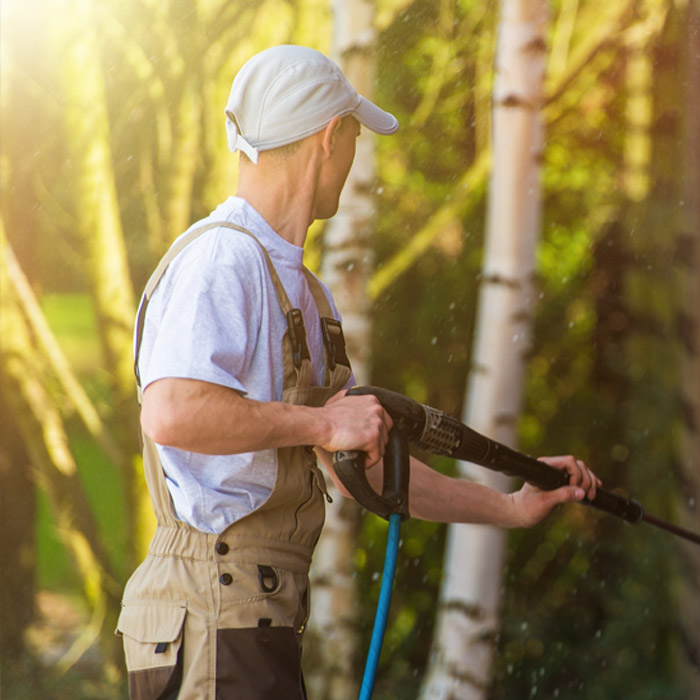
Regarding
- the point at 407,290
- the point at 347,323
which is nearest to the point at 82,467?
the point at 347,323

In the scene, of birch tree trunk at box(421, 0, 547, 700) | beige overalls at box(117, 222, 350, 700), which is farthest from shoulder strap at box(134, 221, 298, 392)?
birch tree trunk at box(421, 0, 547, 700)

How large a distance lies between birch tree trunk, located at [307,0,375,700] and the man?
5.33 ft

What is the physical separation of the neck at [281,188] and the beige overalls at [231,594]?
0.51 feet

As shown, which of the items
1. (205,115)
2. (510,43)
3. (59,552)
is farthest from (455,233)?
(59,552)

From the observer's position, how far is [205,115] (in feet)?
13.0

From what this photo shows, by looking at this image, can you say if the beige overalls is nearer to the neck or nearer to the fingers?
the neck

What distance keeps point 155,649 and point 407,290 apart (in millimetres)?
2625

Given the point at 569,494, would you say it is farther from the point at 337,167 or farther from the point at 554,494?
the point at 337,167

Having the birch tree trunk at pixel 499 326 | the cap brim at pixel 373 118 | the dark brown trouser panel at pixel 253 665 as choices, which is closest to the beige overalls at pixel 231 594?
the dark brown trouser panel at pixel 253 665

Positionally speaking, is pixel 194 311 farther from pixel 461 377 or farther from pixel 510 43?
pixel 461 377

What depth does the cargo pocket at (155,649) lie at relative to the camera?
4.64ft

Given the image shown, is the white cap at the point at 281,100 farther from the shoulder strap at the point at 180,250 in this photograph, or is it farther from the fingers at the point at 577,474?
the fingers at the point at 577,474

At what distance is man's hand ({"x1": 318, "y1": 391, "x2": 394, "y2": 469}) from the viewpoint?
1404 millimetres

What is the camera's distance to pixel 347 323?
3.30 metres
